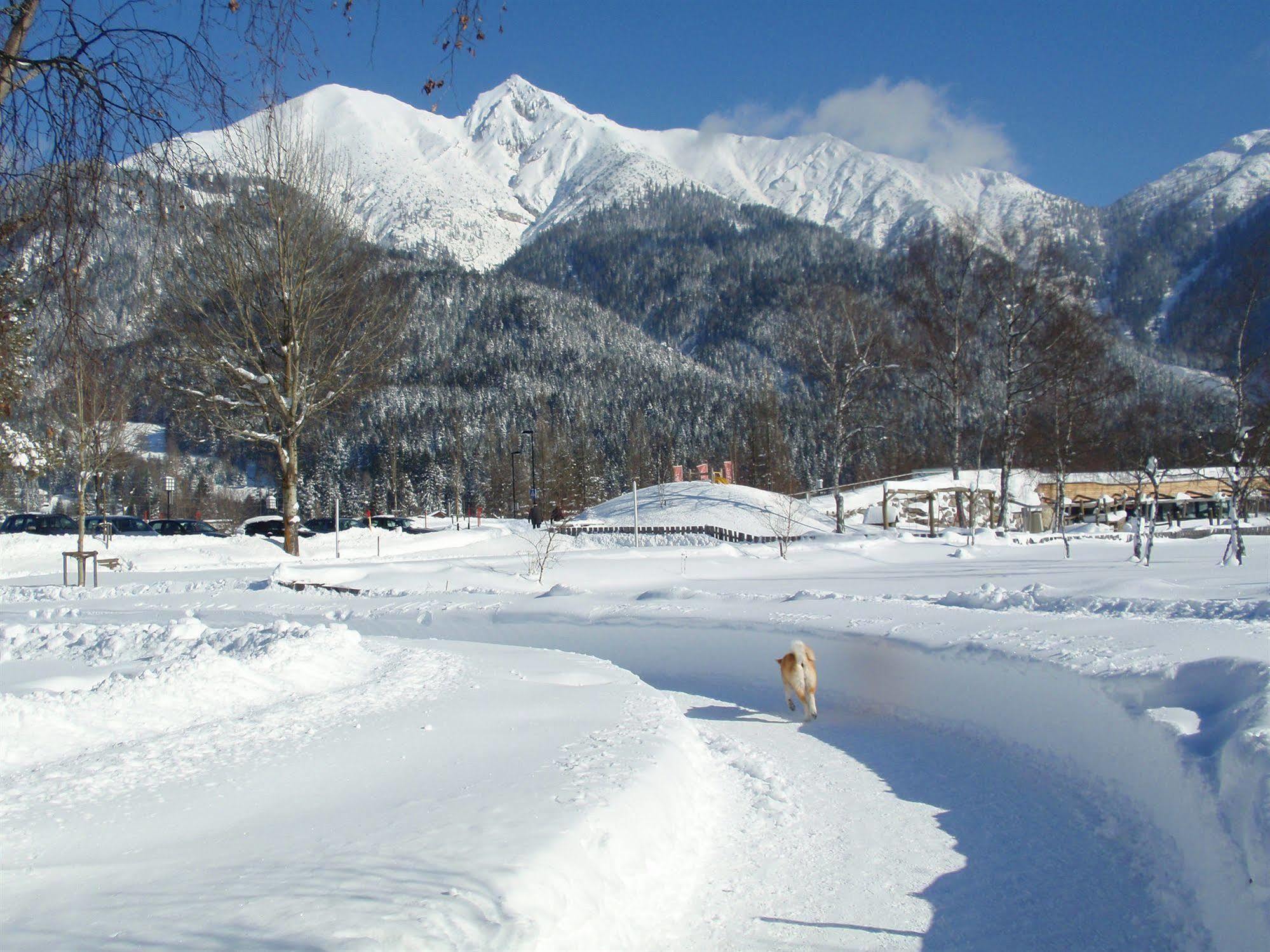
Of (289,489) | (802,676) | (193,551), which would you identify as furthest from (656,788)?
(193,551)

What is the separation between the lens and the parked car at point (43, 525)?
112 ft

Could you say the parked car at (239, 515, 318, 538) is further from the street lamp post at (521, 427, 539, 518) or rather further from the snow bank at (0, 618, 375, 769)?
the snow bank at (0, 618, 375, 769)

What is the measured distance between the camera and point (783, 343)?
32.0m

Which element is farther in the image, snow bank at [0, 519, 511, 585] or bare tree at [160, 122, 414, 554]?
snow bank at [0, 519, 511, 585]

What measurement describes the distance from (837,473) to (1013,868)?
24.6 metres

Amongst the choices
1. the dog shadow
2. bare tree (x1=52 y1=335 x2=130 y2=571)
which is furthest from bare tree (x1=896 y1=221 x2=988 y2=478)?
bare tree (x1=52 y1=335 x2=130 y2=571)

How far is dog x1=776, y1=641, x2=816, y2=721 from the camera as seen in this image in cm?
865

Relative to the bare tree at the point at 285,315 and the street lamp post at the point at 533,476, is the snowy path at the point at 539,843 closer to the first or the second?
the bare tree at the point at 285,315

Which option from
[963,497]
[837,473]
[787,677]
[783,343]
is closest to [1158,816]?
[787,677]

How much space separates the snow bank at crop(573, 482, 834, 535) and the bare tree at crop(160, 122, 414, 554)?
404 inches

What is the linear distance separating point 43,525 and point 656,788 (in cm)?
3786

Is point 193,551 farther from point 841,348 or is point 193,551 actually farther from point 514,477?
point 514,477

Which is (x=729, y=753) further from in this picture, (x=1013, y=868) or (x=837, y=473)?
(x=837, y=473)

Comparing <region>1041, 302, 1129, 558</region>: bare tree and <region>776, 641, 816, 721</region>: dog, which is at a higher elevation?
<region>1041, 302, 1129, 558</region>: bare tree
